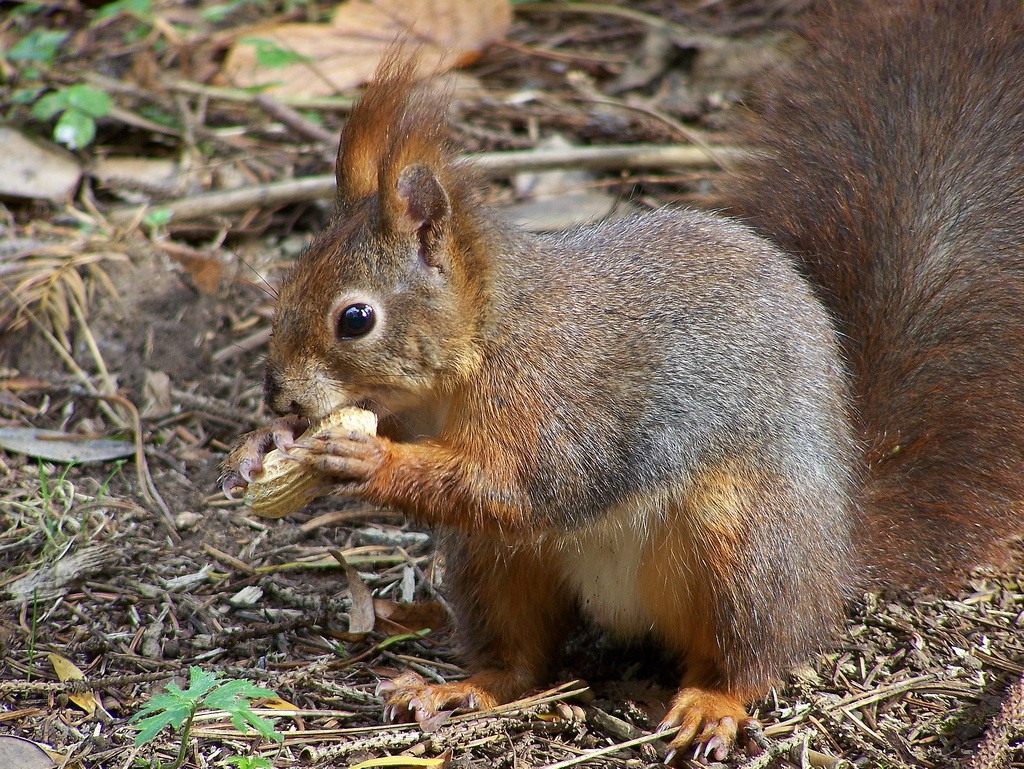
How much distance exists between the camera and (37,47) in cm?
499

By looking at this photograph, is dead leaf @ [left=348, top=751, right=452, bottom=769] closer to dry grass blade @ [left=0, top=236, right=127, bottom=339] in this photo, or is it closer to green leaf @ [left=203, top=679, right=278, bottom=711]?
green leaf @ [left=203, top=679, right=278, bottom=711]

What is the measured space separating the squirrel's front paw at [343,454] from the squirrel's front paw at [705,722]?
86 cm

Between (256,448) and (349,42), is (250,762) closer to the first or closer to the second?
(256,448)

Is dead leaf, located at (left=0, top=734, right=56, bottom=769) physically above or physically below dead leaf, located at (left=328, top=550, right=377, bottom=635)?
above

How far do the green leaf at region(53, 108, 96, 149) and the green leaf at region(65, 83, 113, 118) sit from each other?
0.08 ft

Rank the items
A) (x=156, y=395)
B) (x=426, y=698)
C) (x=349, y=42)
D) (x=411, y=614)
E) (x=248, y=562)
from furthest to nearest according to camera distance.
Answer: (x=349, y=42) < (x=156, y=395) < (x=248, y=562) < (x=411, y=614) < (x=426, y=698)

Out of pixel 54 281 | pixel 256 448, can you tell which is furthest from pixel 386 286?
pixel 54 281

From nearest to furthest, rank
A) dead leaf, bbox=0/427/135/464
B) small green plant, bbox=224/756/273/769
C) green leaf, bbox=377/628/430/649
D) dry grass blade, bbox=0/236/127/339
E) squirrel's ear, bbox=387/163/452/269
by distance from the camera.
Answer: small green plant, bbox=224/756/273/769 → squirrel's ear, bbox=387/163/452/269 → green leaf, bbox=377/628/430/649 → dead leaf, bbox=0/427/135/464 → dry grass blade, bbox=0/236/127/339

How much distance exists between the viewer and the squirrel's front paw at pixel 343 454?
8.26 ft

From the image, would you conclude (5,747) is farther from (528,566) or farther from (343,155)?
(343,155)

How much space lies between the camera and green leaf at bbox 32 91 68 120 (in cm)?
450

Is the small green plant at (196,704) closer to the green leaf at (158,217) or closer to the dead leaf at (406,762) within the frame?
the dead leaf at (406,762)

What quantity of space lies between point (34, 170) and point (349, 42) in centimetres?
132

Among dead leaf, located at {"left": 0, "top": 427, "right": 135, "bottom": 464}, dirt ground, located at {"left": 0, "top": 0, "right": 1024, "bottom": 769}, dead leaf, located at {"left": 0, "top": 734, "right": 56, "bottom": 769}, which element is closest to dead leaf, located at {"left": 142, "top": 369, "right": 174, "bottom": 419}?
dirt ground, located at {"left": 0, "top": 0, "right": 1024, "bottom": 769}
